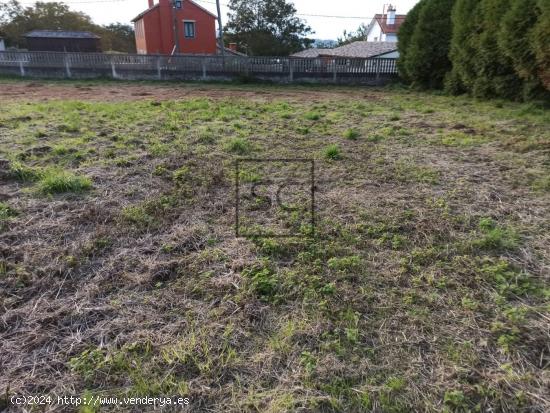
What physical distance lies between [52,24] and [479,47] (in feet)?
118

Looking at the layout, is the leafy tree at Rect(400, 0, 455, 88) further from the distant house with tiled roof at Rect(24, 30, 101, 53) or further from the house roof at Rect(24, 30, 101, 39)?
the house roof at Rect(24, 30, 101, 39)

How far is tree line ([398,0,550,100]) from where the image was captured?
617 centimetres

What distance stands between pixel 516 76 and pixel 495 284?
6925mm

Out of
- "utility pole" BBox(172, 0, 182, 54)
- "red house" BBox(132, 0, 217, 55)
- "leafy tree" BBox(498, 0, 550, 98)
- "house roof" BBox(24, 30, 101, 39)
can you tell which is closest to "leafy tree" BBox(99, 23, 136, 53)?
"house roof" BBox(24, 30, 101, 39)

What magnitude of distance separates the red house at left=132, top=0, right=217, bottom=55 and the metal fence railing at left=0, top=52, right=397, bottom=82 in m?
11.5

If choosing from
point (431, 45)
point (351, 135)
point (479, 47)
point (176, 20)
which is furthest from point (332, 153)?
point (176, 20)

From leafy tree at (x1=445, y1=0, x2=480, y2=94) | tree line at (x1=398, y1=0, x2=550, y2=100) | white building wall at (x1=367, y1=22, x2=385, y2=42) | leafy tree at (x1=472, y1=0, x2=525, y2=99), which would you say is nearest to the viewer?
tree line at (x1=398, y1=0, x2=550, y2=100)

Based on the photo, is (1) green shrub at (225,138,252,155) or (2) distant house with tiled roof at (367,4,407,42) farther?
(2) distant house with tiled roof at (367,4,407,42)

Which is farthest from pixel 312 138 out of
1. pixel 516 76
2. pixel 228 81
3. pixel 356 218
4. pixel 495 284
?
pixel 228 81

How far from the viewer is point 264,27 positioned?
29891 millimetres

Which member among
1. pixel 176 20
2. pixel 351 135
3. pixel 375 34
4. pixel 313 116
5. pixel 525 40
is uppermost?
pixel 375 34

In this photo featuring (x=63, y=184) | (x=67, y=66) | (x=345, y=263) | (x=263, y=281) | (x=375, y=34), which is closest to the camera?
(x=263, y=281)

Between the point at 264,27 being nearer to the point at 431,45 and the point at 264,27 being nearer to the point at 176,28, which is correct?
the point at 176,28

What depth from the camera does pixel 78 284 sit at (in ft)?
6.24
